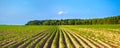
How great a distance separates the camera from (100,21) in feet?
363

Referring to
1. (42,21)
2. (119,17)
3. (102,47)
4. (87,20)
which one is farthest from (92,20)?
(102,47)

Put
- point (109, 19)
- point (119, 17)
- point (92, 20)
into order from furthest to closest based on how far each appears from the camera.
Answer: point (92, 20) < point (109, 19) < point (119, 17)

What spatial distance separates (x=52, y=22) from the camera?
167 metres

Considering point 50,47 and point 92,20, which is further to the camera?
point 92,20

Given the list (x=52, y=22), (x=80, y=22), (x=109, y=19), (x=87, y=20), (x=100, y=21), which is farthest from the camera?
(x=52, y=22)

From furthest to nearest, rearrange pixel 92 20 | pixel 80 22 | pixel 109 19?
pixel 80 22
pixel 92 20
pixel 109 19

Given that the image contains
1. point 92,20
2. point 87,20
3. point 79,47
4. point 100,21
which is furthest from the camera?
point 87,20

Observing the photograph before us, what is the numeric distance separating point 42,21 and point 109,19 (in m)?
82.7

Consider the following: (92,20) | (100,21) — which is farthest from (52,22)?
(100,21)

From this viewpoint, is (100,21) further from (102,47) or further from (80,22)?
(102,47)

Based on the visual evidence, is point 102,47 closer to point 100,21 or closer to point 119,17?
point 119,17

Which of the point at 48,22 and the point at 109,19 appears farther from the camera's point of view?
the point at 48,22

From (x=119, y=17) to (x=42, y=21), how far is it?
89988 mm

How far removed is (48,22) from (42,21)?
6.82 m
